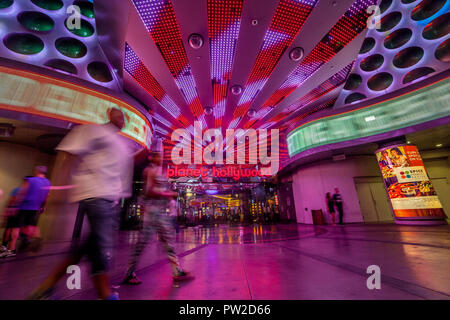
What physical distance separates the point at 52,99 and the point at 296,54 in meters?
8.76

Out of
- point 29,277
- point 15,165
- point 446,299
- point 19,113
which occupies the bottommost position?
point 29,277

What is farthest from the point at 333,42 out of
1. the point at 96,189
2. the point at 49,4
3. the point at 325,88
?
the point at 49,4

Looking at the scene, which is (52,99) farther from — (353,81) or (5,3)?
(353,81)

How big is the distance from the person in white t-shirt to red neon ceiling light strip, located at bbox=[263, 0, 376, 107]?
7813 millimetres

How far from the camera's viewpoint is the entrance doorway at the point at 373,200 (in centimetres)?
1051

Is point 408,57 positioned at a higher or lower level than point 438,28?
lower

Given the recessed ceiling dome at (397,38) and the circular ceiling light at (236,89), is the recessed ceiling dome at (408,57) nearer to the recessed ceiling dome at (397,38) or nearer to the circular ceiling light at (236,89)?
the recessed ceiling dome at (397,38)

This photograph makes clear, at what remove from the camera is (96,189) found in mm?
1497

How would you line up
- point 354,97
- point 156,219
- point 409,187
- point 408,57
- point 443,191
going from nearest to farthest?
point 156,219 < point 409,187 < point 408,57 < point 354,97 < point 443,191

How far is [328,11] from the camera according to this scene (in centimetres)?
532

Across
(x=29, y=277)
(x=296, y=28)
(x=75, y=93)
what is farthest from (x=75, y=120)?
(x=296, y=28)

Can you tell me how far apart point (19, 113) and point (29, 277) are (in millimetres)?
5497

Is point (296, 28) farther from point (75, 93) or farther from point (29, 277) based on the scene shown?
point (29, 277)

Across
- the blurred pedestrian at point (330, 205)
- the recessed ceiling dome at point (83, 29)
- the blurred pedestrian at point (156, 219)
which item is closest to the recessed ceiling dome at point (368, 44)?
the blurred pedestrian at point (330, 205)
